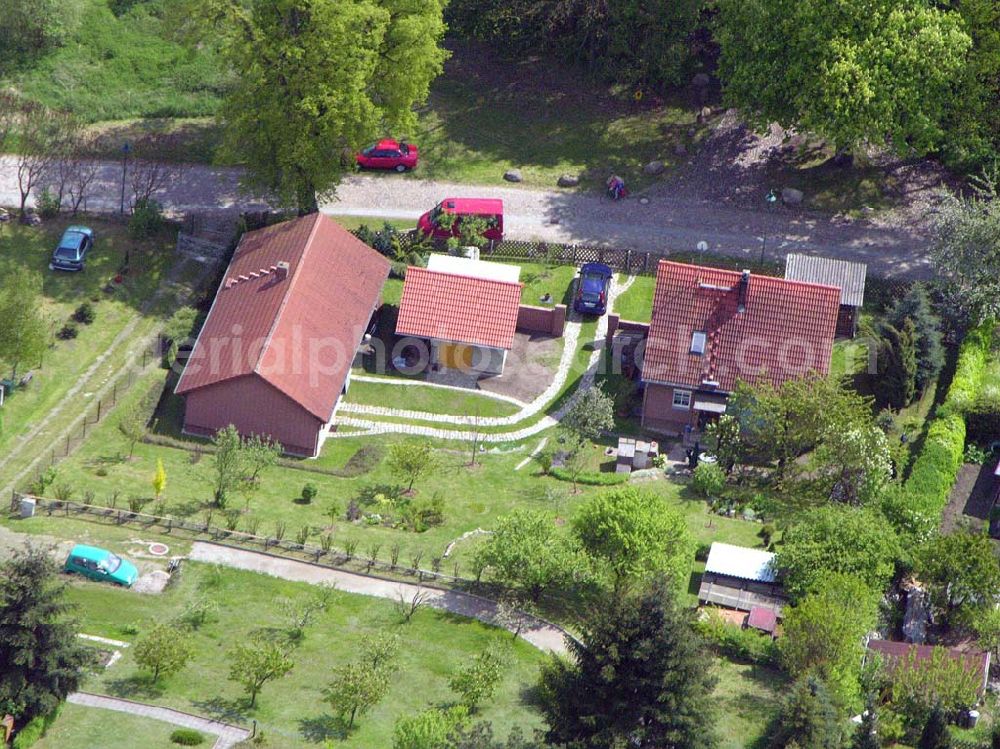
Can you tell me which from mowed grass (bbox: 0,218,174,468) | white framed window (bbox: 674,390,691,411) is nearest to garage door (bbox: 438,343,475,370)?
white framed window (bbox: 674,390,691,411)

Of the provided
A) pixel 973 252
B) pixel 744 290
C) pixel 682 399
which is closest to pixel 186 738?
pixel 682 399

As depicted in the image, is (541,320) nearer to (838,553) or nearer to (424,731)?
(838,553)

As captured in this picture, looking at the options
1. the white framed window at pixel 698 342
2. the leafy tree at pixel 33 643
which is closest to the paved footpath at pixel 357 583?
the leafy tree at pixel 33 643

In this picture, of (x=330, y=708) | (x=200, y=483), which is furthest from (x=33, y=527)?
(x=330, y=708)

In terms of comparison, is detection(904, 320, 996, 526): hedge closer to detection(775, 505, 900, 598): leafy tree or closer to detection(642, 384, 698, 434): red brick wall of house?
detection(775, 505, 900, 598): leafy tree

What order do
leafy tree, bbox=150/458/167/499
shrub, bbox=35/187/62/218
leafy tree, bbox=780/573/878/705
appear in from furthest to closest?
shrub, bbox=35/187/62/218 < leafy tree, bbox=150/458/167/499 < leafy tree, bbox=780/573/878/705

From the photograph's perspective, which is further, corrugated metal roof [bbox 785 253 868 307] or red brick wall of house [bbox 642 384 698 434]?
corrugated metal roof [bbox 785 253 868 307]
